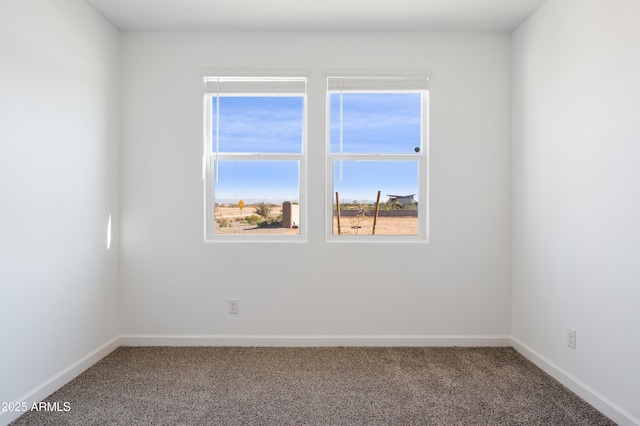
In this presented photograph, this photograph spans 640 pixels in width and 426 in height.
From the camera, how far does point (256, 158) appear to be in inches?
131

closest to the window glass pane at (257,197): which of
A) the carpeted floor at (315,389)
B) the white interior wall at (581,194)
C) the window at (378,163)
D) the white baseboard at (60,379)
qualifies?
the window at (378,163)

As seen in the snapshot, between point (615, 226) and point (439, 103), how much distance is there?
1630 millimetres

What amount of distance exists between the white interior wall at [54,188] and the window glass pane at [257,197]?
2.94 feet

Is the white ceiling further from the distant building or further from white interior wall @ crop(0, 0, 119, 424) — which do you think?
the distant building

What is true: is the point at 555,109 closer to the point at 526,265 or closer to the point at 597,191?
the point at 597,191

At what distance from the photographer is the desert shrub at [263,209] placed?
3367mm

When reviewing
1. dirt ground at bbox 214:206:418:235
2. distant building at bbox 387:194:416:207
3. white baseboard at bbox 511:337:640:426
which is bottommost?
white baseboard at bbox 511:337:640:426

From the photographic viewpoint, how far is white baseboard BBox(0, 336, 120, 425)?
2.13 metres

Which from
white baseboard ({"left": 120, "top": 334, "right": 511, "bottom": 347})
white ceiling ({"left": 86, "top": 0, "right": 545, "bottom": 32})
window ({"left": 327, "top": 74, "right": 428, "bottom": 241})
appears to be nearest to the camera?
white ceiling ({"left": 86, "top": 0, "right": 545, "bottom": 32})

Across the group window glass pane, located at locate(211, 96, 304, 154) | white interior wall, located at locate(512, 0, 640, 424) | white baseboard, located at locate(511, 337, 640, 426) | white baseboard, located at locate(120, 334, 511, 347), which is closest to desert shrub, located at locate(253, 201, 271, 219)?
window glass pane, located at locate(211, 96, 304, 154)

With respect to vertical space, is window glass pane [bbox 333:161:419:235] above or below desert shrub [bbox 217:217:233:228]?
above

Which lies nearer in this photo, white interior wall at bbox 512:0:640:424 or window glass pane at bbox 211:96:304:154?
white interior wall at bbox 512:0:640:424

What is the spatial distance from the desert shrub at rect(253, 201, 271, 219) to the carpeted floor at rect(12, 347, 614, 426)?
1.15 metres

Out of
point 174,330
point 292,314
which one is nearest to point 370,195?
point 292,314
